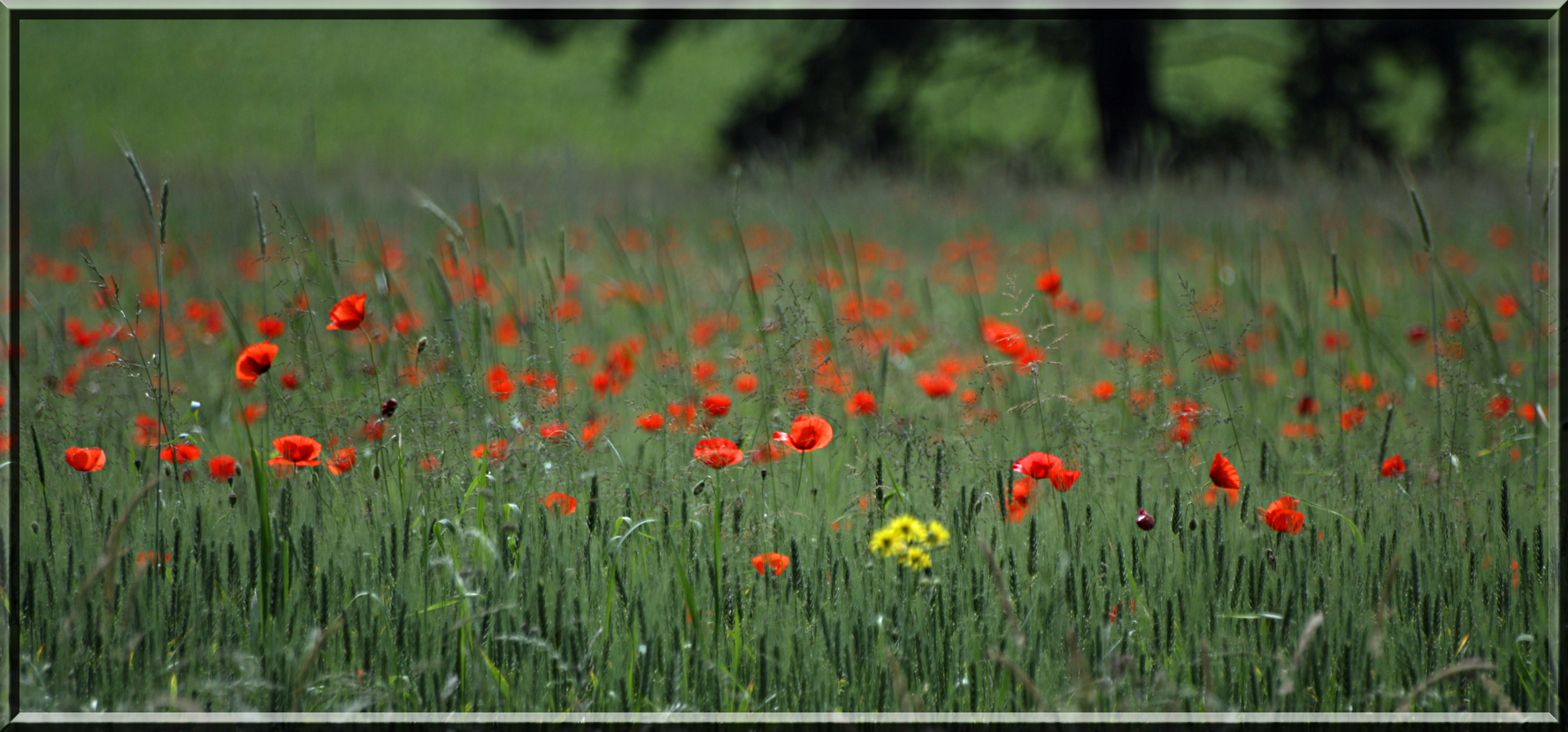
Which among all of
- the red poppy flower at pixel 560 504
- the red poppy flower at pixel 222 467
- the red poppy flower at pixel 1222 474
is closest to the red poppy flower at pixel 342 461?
the red poppy flower at pixel 222 467

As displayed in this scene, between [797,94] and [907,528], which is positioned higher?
[797,94]

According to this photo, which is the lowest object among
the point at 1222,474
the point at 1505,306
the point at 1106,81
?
the point at 1222,474

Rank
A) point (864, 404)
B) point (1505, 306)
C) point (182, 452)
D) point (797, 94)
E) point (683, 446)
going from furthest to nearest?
point (797, 94) < point (1505, 306) < point (864, 404) < point (683, 446) < point (182, 452)

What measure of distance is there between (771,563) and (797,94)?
1847 mm

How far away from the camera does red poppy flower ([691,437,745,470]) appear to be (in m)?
1.34

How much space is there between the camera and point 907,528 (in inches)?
50.8

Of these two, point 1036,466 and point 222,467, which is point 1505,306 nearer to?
point 1036,466

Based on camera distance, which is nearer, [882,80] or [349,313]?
[349,313]

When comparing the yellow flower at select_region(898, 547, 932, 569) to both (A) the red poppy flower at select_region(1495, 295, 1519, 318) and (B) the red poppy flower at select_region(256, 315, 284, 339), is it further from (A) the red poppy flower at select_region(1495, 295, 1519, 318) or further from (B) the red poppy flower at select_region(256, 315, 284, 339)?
(A) the red poppy flower at select_region(1495, 295, 1519, 318)

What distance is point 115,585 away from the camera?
1244 mm

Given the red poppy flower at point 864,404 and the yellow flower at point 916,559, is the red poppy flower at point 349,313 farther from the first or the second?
the yellow flower at point 916,559

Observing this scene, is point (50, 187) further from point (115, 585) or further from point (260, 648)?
point (260, 648)

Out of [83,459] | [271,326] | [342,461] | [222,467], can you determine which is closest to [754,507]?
[342,461]

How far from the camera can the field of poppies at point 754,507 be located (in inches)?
47.0
